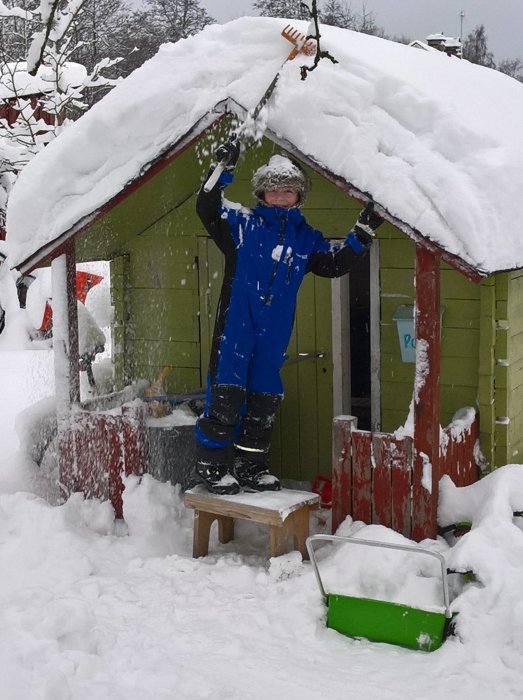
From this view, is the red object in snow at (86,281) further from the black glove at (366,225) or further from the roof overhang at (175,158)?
the black glove at (366,225)

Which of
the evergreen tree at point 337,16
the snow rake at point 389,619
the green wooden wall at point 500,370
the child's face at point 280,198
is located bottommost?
the snow rake at point 389,619

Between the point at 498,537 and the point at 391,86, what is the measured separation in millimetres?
2726

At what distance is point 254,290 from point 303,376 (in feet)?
5.17

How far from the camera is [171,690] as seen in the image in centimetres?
363

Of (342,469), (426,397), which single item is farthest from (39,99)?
(426,397)

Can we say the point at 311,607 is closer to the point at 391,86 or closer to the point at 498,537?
the point at 498,537

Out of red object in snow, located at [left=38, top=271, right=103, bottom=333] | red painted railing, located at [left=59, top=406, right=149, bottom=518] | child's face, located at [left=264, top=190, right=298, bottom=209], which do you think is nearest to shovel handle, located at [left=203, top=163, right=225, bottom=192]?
child's face, located at [left=264, top=190, right=298, bottom=209]

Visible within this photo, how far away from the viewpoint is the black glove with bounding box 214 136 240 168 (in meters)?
4.90

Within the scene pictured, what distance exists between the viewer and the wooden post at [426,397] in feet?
15.7

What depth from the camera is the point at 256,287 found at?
5121 mm

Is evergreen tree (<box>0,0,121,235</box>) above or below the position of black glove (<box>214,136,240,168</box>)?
above

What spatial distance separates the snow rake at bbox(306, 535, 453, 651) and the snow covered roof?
1719 mm

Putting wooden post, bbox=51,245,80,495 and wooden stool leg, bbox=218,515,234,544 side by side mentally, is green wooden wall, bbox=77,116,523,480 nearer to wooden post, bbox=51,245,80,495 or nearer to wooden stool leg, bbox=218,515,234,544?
wooden post, bbox=51,245,80,495

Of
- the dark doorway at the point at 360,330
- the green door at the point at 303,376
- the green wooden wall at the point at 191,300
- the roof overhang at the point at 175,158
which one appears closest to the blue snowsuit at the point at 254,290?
the roof overhang at the point at 175,158
